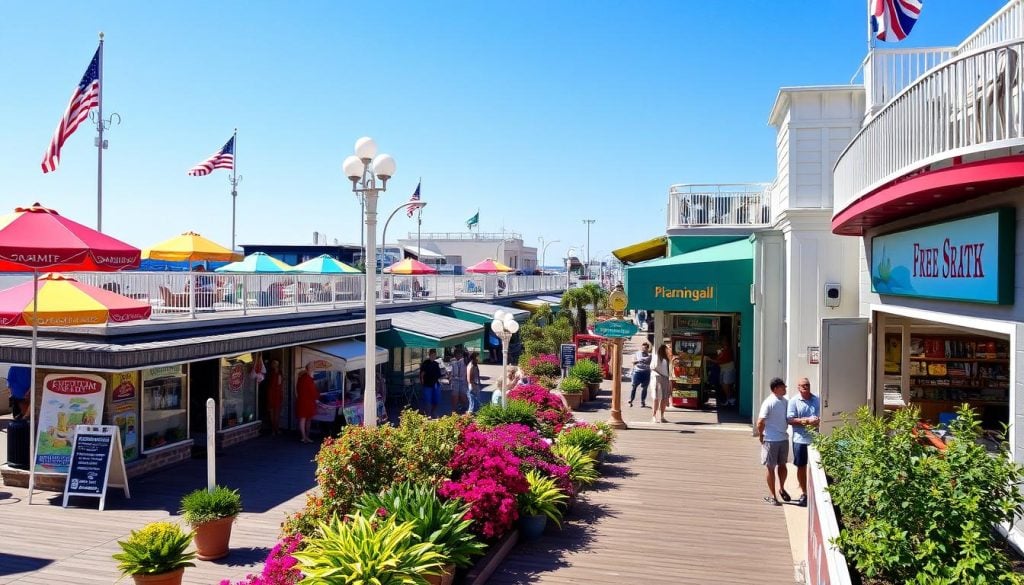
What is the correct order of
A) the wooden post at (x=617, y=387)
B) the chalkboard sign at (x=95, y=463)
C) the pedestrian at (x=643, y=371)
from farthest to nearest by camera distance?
the pedestrian at (x=643, y=371)
the wooden post at (x=617, y=387)
the chalkboard sign at (x=95, y=463)

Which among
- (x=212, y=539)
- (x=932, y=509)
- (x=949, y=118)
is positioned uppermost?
(x=949, y=118)

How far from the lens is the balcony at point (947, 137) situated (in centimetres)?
525

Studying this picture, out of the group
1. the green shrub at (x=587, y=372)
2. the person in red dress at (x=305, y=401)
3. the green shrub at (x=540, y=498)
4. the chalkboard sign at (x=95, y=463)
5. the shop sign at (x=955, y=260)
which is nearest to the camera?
the shop sign at (x=955, y=260)

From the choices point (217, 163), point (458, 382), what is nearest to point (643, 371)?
point (458, 382)

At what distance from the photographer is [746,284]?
15.6m

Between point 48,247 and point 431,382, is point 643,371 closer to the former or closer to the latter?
point 431,382

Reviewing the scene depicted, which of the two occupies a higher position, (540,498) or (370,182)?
(370,182)

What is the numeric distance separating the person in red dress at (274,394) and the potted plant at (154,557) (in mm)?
8774

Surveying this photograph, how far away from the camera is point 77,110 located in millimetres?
17969

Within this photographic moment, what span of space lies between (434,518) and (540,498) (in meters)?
1.89

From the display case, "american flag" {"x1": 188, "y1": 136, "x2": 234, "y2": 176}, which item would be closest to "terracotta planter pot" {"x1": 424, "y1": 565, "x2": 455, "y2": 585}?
the display case

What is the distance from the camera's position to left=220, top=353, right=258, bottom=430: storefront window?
14.7 m

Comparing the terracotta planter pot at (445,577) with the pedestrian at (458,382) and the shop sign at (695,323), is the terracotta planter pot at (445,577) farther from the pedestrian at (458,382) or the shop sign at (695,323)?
the shop sign at (695,323)

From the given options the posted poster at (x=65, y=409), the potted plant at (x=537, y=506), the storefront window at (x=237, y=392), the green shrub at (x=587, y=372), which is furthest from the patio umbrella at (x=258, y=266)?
the potted plant at (x=537, y=506)
